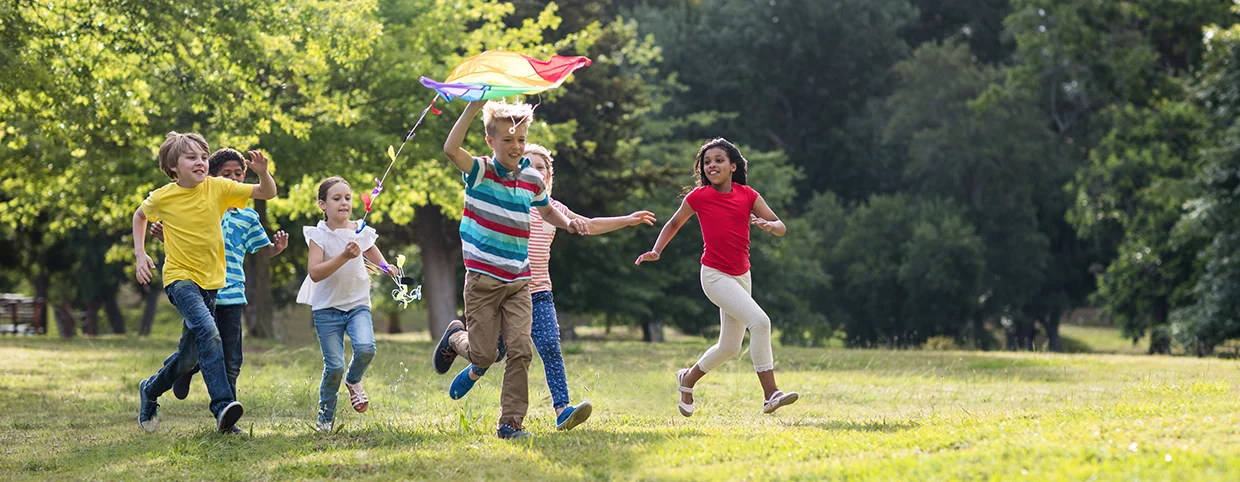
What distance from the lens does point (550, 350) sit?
27.0 feet

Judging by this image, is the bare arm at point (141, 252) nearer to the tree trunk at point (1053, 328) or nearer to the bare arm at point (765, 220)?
the bare arm at point (765, 220)

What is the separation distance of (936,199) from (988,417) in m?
39.4

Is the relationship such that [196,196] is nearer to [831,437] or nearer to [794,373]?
[831,437]

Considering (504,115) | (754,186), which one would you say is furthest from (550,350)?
(754,186)

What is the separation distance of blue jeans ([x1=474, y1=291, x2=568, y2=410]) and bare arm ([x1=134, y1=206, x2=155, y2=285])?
2.22 meters

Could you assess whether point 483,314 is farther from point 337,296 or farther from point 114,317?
point 114,317

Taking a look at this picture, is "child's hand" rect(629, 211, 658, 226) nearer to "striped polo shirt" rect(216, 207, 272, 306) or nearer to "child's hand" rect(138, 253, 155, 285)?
"striped polo shirt" rect(216, 207, 272, 306)

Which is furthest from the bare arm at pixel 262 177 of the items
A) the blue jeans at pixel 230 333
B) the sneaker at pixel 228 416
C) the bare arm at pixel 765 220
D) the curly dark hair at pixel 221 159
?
the bare arm at pixel 765 220

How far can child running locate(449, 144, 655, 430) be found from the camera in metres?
8.14

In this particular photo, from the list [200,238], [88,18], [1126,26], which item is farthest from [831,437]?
[1126,26]

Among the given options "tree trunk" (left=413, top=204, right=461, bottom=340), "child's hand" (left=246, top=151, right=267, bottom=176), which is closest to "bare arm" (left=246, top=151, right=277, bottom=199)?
"child's hand" (left=246, top=151, right=267, bottom=176)

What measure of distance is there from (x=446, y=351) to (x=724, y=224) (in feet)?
7.20

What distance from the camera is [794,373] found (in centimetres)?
1595

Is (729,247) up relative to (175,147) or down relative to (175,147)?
down
